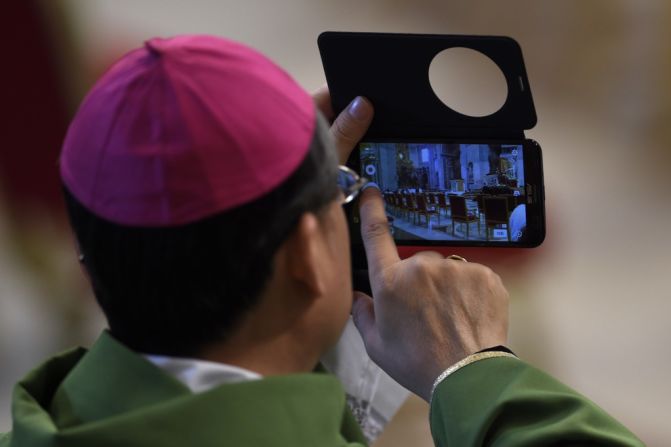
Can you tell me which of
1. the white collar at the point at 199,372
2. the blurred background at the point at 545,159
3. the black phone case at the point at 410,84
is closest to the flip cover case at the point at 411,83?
the black phone case at the point at 410,84

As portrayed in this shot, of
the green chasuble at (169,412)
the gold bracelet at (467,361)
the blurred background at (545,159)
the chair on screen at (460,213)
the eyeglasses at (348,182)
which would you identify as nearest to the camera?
the green chasuble at (169,412)

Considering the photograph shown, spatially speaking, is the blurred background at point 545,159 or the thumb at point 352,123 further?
the blurred background at point 545,159

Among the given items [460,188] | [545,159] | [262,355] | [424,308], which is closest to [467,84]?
[545,159]

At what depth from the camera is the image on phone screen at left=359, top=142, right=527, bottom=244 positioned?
0.90 meters

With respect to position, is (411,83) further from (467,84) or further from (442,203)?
(467,84)

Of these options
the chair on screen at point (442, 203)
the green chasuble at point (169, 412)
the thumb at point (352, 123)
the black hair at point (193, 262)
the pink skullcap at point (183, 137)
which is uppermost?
A: the pink skullcap at point (183, 137)

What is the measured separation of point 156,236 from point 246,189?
0.23 ft

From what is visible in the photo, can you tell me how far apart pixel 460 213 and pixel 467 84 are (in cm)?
56

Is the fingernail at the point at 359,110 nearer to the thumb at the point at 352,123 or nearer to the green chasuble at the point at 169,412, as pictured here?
the thumb at the point at 352,123

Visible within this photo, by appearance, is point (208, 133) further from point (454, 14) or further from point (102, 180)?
point (454, 14)

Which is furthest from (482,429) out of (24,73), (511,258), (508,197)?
(24,73)

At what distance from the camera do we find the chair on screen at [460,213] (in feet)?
2.98

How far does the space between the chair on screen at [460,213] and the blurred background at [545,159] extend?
21.3 inches

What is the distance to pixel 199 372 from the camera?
0.57m
